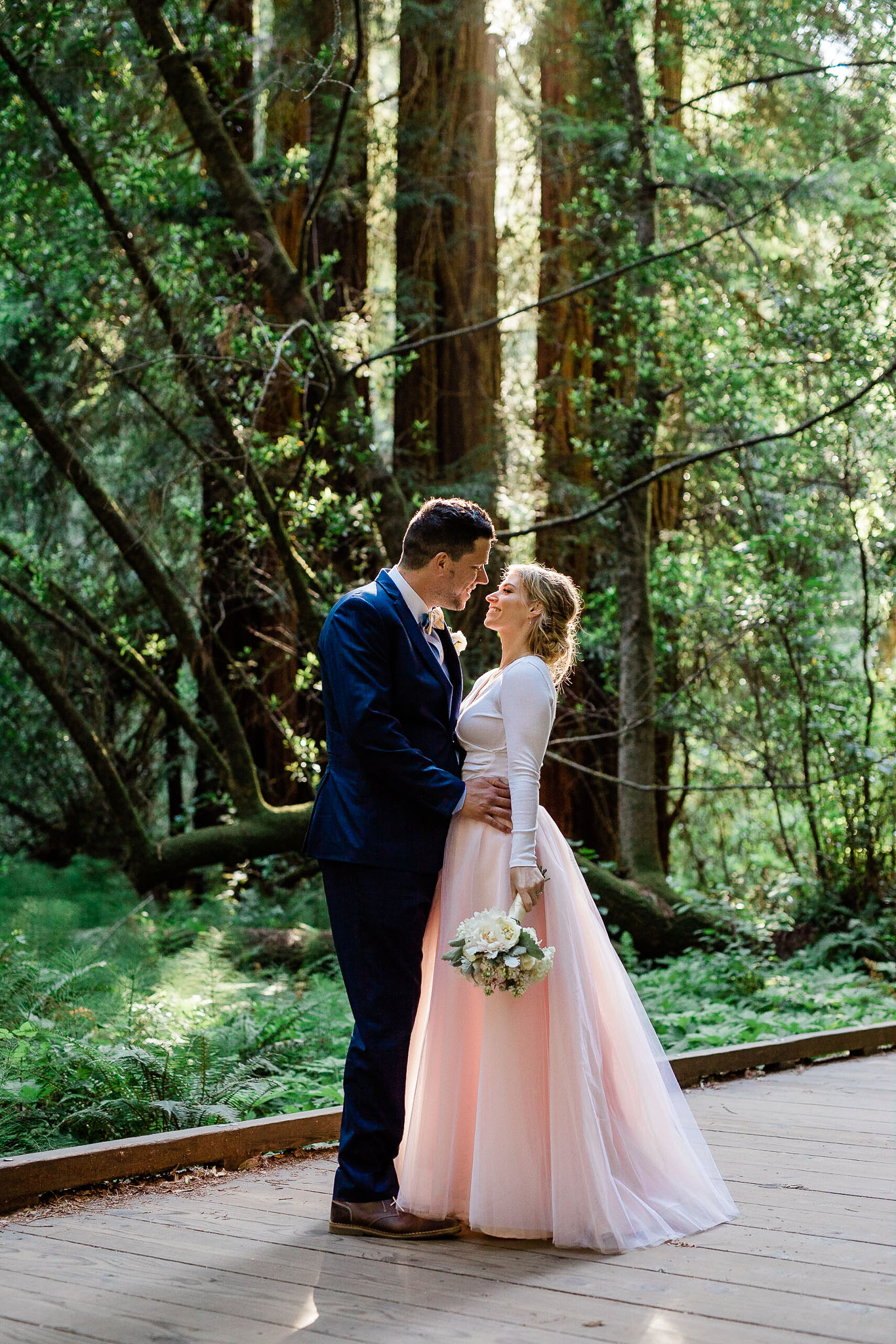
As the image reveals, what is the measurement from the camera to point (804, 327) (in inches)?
376

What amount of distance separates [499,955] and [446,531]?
128 cm

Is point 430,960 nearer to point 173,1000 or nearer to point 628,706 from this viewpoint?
point 173,1000

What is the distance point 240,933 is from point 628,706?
348cm

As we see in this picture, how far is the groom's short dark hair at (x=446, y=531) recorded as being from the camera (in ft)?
12.5

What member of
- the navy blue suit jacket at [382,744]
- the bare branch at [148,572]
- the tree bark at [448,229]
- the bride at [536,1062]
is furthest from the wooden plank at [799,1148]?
the tree bark at [448,229]

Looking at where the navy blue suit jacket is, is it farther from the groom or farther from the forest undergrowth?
the forest undergrowth

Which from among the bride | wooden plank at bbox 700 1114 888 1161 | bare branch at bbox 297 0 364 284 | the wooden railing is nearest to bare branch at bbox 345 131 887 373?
bare branch at bbox 297 0 364 284

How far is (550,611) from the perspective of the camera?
393 cm

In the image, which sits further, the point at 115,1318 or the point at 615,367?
the point at 615,367

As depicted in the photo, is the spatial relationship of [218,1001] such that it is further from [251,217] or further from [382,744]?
[251,217]

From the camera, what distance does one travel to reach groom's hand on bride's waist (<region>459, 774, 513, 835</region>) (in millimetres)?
3785

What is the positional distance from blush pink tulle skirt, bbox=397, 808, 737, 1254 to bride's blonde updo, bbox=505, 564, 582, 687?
0.54m

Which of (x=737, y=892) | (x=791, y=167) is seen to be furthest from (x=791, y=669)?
(x=791, y=167)

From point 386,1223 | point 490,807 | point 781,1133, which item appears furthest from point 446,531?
point 781,1133
